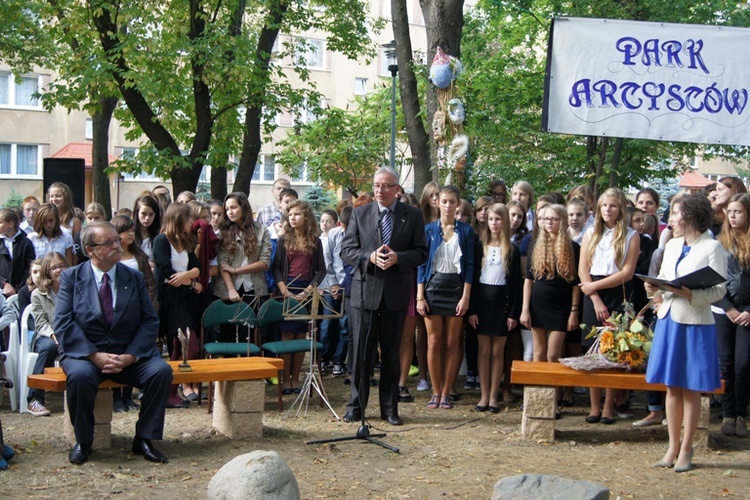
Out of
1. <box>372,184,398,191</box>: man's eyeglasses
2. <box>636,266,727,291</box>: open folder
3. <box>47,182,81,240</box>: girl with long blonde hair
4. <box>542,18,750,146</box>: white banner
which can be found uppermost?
<box>542,18,750,146</box>: white banner

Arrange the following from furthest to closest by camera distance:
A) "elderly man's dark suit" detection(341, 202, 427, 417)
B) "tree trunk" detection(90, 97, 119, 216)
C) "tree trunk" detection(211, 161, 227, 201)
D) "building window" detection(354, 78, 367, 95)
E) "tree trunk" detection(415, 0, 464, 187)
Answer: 1. "building window" detection(354, 78, 367, 95)
2. "tree trunk" detection(90, 97, 119, 216)
3. "tree trunk" detection(211, 161, 227, 201)
4. "tree trunk" detection(415, 0, 464, 187)
5. "elderly man's dark suit" detection(341, 202, 427, 417)

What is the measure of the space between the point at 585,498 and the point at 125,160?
11.8 meters

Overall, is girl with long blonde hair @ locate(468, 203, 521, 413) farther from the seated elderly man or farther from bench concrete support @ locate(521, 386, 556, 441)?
the seated elderly man

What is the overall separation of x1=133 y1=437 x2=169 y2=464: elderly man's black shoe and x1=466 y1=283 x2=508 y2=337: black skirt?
3340mm

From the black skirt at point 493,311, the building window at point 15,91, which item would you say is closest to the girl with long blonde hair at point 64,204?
the black skirt at point 493,311

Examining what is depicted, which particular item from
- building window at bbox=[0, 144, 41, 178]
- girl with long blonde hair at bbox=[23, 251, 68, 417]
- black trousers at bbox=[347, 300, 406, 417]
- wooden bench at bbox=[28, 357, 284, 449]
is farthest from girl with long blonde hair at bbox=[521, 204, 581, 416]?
building window at bbox=[0, 144, 41, 178]

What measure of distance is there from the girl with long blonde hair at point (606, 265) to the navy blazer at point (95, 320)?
3793mm

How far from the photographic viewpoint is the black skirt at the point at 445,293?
27.3 feet

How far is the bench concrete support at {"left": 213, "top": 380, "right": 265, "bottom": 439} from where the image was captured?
704 cm

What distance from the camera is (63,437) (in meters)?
6.88

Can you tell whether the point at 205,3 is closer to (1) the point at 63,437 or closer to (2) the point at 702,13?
(2) the point at 702,13

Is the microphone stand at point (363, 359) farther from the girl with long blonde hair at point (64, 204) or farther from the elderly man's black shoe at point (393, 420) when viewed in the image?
the girl with long blonde hair at point (64, 204)

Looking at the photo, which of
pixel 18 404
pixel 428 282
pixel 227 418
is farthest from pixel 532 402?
pixel 18 404

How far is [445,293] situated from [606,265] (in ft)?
5.02
